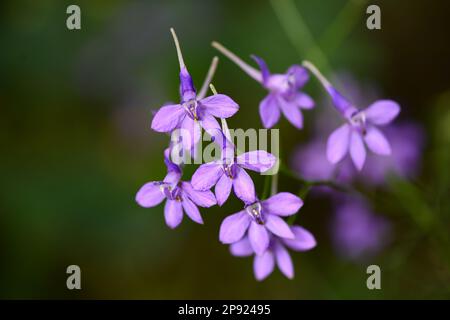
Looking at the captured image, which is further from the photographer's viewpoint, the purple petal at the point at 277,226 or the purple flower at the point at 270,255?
the purple flower at the point at 270,255

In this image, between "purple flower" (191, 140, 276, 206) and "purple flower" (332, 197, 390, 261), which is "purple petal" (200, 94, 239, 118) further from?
"purple flower" (332, 197, 390, 261)

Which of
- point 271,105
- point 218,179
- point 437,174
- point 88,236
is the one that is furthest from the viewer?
point 88,236

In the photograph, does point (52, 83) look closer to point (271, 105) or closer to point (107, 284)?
point (107, 284)

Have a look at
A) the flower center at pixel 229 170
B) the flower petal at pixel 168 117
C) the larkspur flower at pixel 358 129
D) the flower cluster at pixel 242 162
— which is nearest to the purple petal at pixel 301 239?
the flower cluster at pixel 242 162

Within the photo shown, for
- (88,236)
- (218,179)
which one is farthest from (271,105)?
(88,236)

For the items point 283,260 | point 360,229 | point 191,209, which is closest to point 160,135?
point 360,229

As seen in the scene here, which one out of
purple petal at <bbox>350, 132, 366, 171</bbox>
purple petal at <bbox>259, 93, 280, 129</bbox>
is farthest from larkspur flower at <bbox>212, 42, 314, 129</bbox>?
purple petal at <bbox>350, 132, 366, 171</bbox>

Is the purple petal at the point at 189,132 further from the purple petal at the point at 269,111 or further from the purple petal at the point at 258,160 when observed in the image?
the purple petal at the point at 269,111
